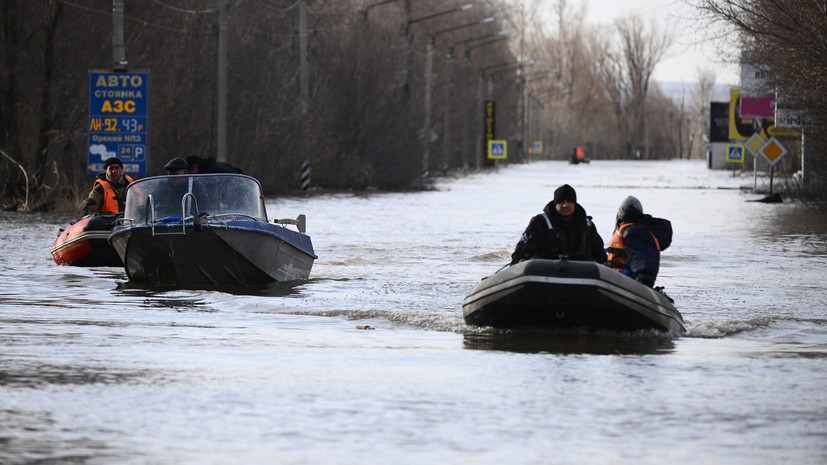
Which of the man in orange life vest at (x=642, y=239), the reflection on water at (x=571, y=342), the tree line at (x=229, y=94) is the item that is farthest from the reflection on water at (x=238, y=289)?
the tree line at (x=229, y=94)

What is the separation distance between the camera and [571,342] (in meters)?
15.9

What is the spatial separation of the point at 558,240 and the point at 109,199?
10.5m

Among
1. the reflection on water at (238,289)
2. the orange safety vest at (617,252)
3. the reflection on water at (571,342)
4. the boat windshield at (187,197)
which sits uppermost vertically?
the boat windshield at (187,197)

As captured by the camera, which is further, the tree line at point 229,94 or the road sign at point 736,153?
the road sign at point 736,153

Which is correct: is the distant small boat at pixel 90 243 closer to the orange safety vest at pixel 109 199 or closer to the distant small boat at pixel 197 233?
the orange safety vest at pixel 109 199

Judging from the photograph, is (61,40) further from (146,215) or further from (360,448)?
(360,448)

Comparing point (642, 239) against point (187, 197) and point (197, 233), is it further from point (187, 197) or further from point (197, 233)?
point (187, 197)

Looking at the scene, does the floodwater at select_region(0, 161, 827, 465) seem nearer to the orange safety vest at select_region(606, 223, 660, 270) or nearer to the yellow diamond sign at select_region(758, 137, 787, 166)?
the orange safety vest at select_region(606, 223, 660, 270)

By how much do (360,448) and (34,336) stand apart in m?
6.77

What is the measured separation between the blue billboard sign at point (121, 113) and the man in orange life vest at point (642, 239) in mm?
23382

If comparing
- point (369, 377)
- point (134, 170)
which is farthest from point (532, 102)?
point (369, 377)

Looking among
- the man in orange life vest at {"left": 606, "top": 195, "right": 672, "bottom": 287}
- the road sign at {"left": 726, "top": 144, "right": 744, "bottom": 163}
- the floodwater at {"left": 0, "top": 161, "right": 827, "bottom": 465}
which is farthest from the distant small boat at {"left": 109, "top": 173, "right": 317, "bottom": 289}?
the road sign at {"left": 726, "top": 144, "right": 744, "bottom": 163}

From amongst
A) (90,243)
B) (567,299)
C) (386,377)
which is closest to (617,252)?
(567,299)

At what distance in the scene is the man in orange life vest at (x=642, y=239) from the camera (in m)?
16.6
